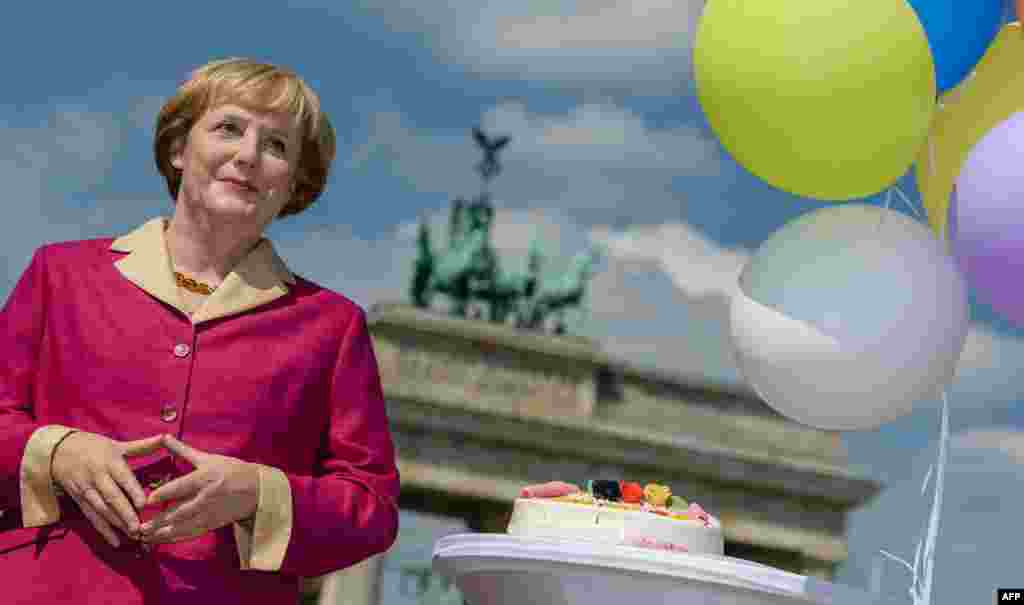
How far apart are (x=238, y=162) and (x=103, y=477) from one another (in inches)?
26.5

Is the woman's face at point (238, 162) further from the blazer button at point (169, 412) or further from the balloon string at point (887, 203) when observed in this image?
the balloon string at point (887, 203)

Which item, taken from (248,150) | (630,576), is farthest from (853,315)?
(248,150)

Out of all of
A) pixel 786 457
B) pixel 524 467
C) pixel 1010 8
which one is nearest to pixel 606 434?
pixel 524 467

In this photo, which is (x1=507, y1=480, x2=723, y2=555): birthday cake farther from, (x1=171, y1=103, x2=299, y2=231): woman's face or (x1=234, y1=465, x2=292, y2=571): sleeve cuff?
(x1=171, y1=103, x2=299, y2=231): woman's face

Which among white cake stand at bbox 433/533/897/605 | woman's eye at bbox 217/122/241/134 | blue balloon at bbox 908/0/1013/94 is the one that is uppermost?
blue balloon at bbox 908/0/1013/94

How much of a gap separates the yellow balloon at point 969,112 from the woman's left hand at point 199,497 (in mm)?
1859

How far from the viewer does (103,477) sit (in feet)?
10.3

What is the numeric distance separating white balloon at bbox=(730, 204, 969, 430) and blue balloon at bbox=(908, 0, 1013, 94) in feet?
1.40

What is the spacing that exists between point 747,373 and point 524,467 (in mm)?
26339

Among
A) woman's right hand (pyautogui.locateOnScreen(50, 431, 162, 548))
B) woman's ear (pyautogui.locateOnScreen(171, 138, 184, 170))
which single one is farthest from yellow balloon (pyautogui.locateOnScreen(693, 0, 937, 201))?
woman's right hand (pyautogui.locateOnScreen(50, 431, 162, 548))

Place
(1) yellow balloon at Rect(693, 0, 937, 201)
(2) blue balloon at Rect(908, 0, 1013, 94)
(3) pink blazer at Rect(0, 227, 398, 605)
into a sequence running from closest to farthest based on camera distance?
(3) pink blazer at Rect(0, 227, 398, 605)
(1) yellow balloon at Rect(693, 0, 937, 201)
(2) blue balloon at Rect(908, 0, 1013, 94)

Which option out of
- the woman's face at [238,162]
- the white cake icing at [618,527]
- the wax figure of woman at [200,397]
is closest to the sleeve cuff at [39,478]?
the wax figure of woman at [200,397]

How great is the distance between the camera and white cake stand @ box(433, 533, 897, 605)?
338 centimetres

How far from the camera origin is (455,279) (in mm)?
32375
